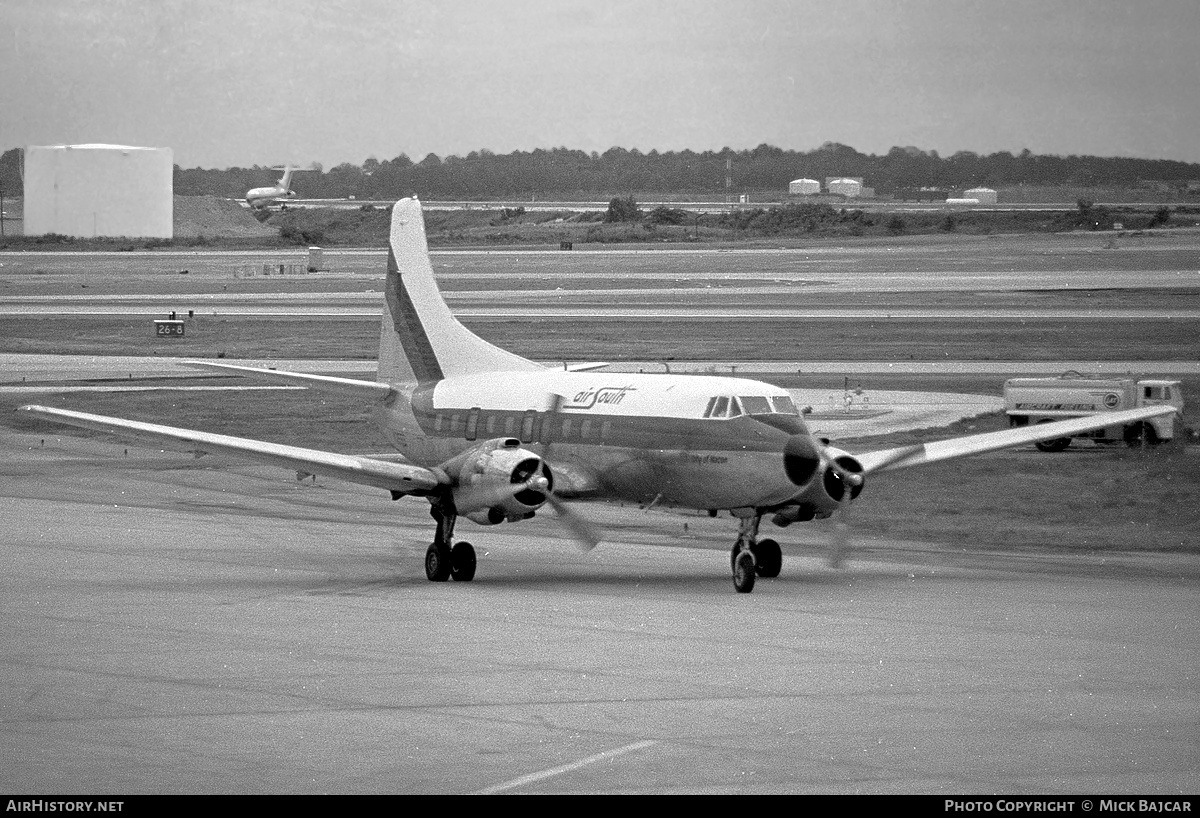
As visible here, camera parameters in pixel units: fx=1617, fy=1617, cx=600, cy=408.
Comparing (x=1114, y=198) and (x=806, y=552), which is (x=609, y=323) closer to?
(x=806, y=552)

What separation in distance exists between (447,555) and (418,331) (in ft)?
20.0

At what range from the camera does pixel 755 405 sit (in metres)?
24.3

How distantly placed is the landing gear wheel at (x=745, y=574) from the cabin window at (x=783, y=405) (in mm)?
2231

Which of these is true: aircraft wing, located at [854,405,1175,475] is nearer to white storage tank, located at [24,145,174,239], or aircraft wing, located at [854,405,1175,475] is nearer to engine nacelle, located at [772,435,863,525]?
engine nacelle, located at [772,435,863,525]

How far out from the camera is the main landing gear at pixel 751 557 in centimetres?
2383

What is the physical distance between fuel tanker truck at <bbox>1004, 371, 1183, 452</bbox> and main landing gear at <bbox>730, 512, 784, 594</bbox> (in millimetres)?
16647

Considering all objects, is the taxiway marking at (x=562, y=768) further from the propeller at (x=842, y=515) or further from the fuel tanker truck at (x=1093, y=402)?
the fuel tanker truck at (x=1093, y=402)

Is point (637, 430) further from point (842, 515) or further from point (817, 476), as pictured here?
point (842, 515)

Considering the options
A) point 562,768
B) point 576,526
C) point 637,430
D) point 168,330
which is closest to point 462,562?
point 576,526

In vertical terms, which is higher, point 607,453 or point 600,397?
point 600,397

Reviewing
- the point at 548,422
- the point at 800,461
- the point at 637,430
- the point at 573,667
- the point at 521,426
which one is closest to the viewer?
the point at 573,667

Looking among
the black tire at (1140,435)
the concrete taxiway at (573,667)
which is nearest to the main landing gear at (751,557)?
the concrete taxiway at (573,667)

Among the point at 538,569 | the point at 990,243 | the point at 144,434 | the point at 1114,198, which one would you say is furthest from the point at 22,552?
the point at 1114,198
